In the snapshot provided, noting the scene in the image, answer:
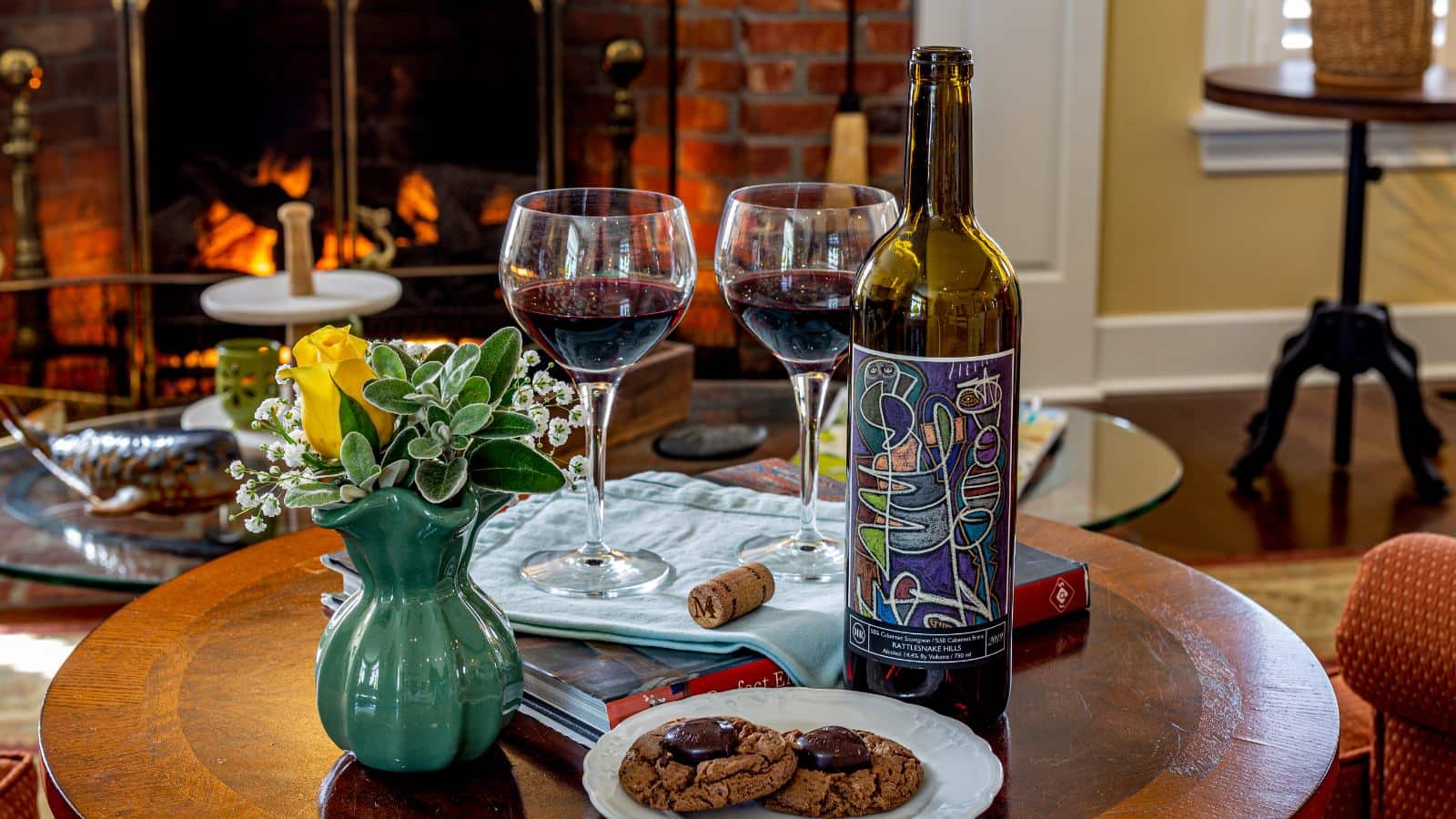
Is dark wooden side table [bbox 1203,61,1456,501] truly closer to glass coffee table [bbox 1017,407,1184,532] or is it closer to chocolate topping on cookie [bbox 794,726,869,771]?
glass coffee table [bbox 1017,407,1184,532]

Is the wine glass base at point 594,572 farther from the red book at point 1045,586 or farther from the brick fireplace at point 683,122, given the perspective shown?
the brick fireplace at point 683,122

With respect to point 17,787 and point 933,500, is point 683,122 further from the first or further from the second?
point 933,500

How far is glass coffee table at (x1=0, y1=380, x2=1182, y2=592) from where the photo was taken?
149 centimetres

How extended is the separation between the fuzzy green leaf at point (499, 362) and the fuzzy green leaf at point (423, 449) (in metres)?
0.05

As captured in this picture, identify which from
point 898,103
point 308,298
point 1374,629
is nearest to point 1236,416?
point 898,103

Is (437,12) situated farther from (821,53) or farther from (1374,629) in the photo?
(1374,629)

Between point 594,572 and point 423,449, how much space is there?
24cm

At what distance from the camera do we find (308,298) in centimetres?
195

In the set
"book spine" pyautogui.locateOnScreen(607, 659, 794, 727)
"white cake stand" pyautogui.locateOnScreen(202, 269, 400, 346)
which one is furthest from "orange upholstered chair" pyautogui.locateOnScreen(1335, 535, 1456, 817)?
"white cake stand" pyautogui.locateOnScreen(202, 269, 400, 346)

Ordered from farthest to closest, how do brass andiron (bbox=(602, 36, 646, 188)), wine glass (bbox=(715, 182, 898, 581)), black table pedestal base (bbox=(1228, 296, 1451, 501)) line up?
brass andiron (bbox=(602, 36, 646, 188))
black table pedestal base (bbox=(1228, 296, 1451, 501))
wine glass (bbox=(715, 182, 898, 581))

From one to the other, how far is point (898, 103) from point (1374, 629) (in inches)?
94.5

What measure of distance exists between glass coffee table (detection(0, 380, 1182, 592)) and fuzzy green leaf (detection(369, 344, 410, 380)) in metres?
0.77

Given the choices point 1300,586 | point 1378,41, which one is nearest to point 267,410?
point 1300,586

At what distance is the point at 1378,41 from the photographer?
9.23ft
